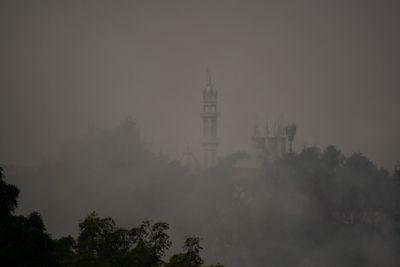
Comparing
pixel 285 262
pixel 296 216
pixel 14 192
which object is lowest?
pixel 14 192

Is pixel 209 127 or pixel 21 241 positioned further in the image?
pixel 209 127

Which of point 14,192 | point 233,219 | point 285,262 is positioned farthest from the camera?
point 233,219

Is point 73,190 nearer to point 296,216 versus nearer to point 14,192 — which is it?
point 296,216

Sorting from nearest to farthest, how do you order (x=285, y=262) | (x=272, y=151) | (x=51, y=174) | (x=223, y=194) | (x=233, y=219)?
(x=285, y=262)
(x=233, y=219)
(x=223, y=194)
(x=51, y=174)
(x=272, y=151)

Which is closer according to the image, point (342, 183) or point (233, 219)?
point (233, 219)

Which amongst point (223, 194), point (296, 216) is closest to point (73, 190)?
point (223, 194)

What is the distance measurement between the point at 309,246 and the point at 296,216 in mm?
4055

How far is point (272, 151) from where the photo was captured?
119375mm

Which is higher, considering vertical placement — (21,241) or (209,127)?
(209,127)

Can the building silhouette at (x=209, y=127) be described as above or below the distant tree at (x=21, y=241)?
above

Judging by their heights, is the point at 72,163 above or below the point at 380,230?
above

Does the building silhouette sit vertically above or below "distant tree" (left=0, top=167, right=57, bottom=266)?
above

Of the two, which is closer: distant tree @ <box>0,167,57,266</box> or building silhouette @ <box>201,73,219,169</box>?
distant tree @ <box>0,167,57,266</box>

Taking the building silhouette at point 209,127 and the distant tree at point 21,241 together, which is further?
the building silhouette at point 209,127
